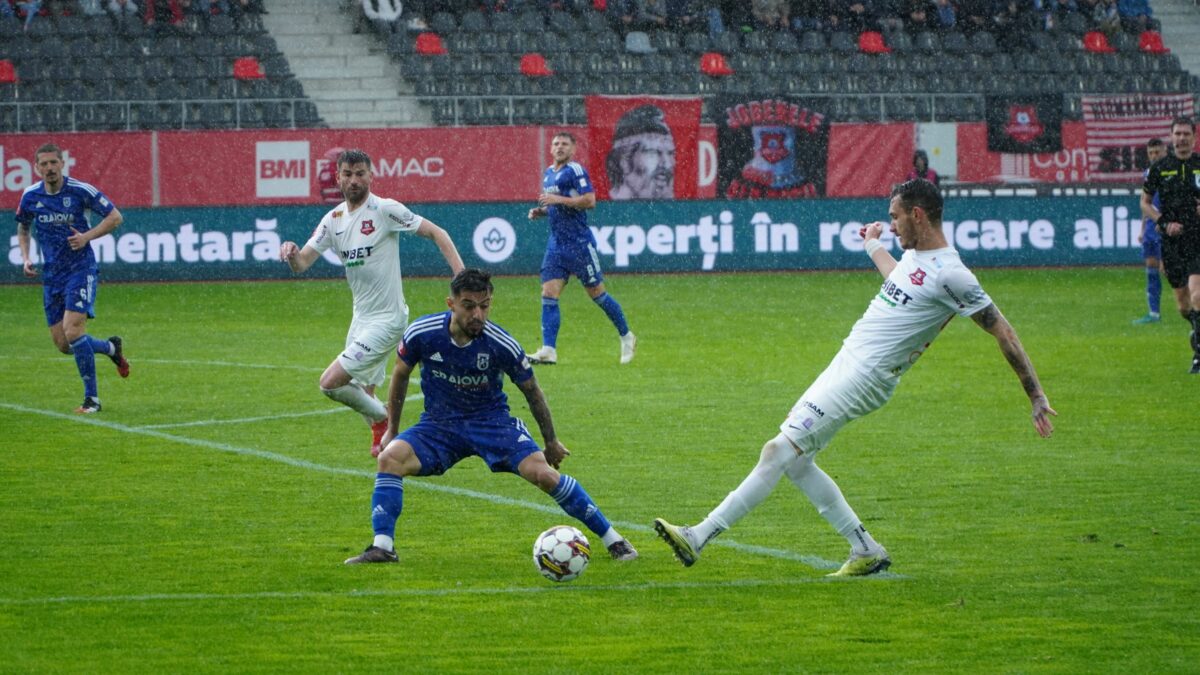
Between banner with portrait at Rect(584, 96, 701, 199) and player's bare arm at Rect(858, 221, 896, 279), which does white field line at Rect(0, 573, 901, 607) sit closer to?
player's bare arm at Rect(858, 221, 896, 279)

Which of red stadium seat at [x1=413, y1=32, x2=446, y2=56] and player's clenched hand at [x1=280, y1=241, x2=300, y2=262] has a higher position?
red stadium seat at [x1=413, y1=32, x2=446, y2=56]

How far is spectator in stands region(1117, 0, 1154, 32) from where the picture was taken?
38.9 metres

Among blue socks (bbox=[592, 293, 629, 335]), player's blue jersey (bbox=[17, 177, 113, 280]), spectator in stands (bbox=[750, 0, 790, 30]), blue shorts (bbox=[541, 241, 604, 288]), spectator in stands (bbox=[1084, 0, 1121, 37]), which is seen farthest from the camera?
spectator in stands (bbox=[1084, 0, 1121, 37])

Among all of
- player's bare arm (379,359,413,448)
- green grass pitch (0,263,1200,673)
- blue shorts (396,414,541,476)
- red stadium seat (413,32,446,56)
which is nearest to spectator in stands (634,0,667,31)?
red stadium seat (413,32,446,56)

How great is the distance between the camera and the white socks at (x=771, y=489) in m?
8.02

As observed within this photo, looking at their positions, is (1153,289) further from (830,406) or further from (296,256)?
(830,406)

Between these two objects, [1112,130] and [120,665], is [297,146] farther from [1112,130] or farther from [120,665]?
[120,665]

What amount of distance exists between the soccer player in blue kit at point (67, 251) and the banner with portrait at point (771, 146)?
16.9 m

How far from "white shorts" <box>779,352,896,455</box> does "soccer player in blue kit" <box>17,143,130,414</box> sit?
8.46m

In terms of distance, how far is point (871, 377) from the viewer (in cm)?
806

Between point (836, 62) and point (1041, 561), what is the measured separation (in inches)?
1138

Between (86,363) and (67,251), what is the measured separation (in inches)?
41.9

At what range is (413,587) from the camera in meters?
7.91

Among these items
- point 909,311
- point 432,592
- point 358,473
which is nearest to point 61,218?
point 358,473
